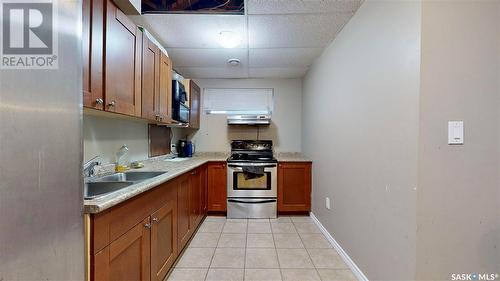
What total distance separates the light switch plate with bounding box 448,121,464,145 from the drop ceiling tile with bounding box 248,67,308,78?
2658mm

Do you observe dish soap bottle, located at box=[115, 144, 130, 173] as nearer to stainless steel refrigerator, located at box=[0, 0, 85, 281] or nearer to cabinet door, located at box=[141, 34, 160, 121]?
cabinet door, located at box=[141, 34, 160, 121]

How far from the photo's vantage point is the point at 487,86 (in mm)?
1236

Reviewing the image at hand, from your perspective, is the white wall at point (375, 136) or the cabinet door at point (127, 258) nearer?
the cabinet door at point (127, 258)

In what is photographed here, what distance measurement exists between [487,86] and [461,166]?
0.45 meters

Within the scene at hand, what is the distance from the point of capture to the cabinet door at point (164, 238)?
5.25 ft

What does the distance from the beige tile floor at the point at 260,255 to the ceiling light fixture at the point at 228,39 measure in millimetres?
2265

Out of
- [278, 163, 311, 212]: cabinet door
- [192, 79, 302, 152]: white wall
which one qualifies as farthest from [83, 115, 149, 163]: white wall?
[278, 163, 311, 212]: cabinet door

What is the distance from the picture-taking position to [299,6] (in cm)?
196

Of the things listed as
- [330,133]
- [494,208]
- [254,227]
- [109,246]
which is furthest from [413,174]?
[254,227]

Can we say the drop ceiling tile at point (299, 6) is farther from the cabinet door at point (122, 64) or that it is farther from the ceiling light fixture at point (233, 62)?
the ceiling light fixture at point (233, 62)

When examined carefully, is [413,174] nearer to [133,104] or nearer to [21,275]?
[21,275]

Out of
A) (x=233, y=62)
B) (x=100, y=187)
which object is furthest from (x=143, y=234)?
(x=233, y=62)

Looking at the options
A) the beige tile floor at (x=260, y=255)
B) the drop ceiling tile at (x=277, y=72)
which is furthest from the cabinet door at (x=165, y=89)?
the drop ceiling tile at (x=277, y=72)

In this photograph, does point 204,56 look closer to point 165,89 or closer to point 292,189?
point 165,89
